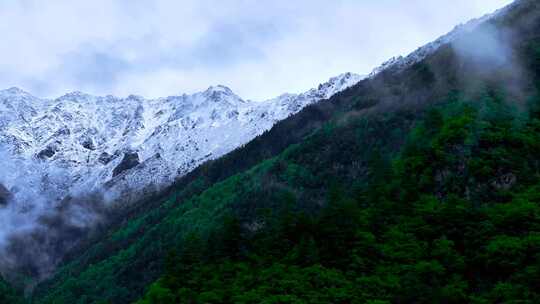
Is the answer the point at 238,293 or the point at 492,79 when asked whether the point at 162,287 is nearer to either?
the point at 238,293

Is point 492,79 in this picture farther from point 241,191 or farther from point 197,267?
point 197,267

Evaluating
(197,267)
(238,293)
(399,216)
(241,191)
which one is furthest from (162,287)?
(241,191)

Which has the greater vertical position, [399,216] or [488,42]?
[488,42]

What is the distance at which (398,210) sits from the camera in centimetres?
10500

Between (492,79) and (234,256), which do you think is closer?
(234,256)

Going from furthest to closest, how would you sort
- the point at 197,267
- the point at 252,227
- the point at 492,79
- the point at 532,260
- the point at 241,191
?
the point at 241,191, the point at 492,79, the point at 252,227, the point at 197,267, the point at 532,260

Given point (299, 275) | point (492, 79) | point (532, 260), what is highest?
point (492, 79)

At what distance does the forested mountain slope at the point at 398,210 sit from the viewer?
86925mm

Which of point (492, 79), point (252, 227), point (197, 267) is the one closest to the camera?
point (197, 267)

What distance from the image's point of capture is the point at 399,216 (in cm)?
10319

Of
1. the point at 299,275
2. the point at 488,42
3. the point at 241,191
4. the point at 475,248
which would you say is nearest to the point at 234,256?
the point at 299,275

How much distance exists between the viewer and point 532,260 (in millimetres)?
84125

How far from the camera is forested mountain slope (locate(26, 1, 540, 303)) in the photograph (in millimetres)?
86925

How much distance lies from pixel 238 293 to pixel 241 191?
8180 cm
